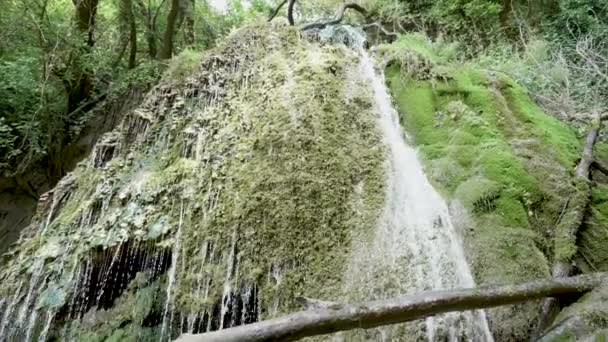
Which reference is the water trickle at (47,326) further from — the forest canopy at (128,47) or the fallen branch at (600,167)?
the fallen branch at (600,167)

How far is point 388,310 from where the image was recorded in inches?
70.6

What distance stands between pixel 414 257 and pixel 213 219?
157 cm

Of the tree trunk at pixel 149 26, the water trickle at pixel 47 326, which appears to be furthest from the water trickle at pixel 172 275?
the tree trunk at pixel 149 26

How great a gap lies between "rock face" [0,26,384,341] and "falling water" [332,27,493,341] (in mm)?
127

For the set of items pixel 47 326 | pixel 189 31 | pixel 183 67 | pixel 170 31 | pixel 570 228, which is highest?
pixel 189 31

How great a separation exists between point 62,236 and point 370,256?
2.69 m

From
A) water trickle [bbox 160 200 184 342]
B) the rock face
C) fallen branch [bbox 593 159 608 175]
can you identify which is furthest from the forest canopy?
water trickle [bbox 160 200 184 342]

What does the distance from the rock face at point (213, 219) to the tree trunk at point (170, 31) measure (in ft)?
12.0

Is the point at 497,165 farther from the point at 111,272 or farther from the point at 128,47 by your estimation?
the point at 128,47

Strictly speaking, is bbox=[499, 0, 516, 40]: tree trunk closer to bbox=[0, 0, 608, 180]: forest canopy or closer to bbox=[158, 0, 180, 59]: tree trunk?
bbox=[0, 0, 608, 180]: forest canopy

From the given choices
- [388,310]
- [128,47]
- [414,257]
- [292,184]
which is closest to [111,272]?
[292,184]

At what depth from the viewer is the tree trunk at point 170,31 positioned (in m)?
7.46

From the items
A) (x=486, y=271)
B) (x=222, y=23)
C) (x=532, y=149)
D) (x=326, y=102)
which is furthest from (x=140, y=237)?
(x=222, y=23)

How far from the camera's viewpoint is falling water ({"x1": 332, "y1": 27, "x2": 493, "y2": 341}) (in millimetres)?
2539
